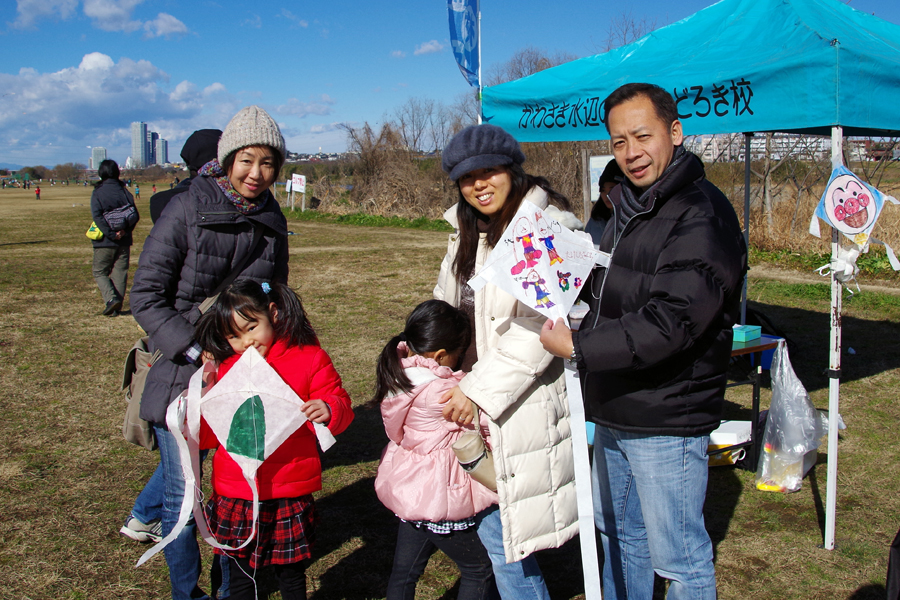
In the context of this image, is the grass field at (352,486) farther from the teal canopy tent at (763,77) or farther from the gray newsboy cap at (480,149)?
the gray newsboy cap at (480,149)

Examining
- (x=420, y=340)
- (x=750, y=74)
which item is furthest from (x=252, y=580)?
(x=750, y=74)

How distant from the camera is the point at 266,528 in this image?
6.98 ft

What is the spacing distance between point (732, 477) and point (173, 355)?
3214mm

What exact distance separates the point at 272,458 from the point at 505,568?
2.75 feet

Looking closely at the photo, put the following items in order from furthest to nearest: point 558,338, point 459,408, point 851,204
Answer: point 851,204 → point 459,408 → point 558,338

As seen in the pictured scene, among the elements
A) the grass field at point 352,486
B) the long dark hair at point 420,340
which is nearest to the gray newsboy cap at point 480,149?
the long dark hair at point 420,340

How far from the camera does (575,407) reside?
1806mm

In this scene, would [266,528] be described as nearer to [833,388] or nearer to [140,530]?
[140,530]

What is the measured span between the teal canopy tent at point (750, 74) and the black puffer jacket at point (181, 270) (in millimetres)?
2332

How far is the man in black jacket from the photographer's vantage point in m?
1.61

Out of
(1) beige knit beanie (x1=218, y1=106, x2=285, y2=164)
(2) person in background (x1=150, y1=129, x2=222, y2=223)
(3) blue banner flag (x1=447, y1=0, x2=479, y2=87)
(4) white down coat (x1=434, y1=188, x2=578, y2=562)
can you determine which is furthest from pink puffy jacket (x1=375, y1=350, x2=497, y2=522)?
(3) blue banner flag (x1=447, y1=0, x2=479, y2=87)

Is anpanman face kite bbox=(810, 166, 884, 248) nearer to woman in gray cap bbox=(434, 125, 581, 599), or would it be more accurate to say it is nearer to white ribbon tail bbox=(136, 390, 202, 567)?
woman in gray cap bbox=(434, 125, 581, 599)

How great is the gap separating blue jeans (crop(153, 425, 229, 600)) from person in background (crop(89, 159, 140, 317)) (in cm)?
667

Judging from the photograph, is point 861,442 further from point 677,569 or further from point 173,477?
point 173,477
